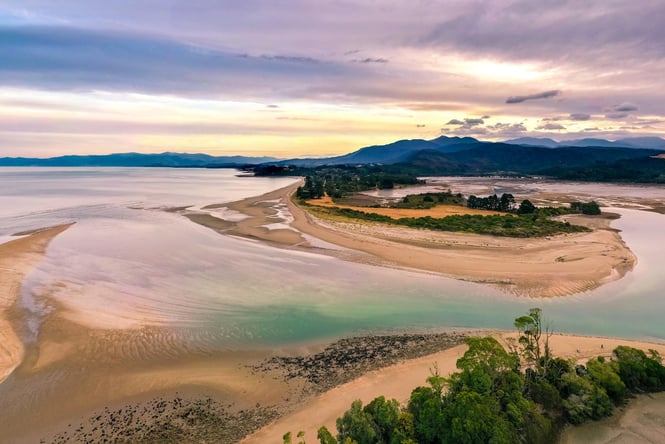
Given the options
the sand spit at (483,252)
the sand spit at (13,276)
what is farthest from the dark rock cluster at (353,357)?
the sand spit at (13,276)

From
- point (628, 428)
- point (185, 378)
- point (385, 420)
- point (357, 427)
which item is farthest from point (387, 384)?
point (185, 378)

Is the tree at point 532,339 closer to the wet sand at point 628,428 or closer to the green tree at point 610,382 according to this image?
the green tree at point 610,382

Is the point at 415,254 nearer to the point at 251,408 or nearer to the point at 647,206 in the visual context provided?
the point at 251,408

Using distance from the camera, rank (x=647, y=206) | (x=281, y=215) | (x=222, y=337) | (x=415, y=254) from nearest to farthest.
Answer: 1. (x=222, y=337)
2. (x=415, y=254)
3. (x=281, y=215)
4. (x=647, y=206)

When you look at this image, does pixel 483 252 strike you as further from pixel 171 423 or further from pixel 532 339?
pixel 171 423

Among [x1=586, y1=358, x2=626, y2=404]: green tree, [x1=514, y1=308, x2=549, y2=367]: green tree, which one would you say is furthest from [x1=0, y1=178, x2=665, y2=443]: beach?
[x1=586, y1=358, x2=626, y2=404]: green tree

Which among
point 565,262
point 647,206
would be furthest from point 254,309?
point 647,206
